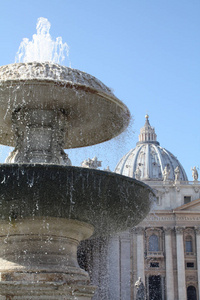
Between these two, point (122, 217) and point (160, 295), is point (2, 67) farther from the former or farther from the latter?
point (160, 295)

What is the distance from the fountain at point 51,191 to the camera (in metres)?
5.71

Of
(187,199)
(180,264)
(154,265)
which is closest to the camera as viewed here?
(180,264)

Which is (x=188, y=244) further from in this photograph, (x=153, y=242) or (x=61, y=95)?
(x=61, y=95)

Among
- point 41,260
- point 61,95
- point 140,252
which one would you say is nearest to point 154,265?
point 140,252

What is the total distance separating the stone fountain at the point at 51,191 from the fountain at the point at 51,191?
0.01 m

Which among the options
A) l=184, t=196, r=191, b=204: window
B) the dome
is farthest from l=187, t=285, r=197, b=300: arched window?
the dome

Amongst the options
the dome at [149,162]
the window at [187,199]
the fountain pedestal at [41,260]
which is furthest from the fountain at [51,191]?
the dome at [149,162]

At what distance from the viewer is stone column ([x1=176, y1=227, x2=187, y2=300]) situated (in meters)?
43.9

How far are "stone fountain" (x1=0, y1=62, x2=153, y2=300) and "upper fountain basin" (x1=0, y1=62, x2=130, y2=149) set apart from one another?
13 mm

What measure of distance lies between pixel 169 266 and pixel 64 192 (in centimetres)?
4088

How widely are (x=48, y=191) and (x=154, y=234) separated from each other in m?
42.1

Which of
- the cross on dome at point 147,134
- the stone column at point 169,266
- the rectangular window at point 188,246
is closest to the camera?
the stone column at point 169,266

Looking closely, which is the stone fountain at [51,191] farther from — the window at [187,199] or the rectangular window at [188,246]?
the window at [187,199]

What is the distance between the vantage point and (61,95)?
6.68 meters
